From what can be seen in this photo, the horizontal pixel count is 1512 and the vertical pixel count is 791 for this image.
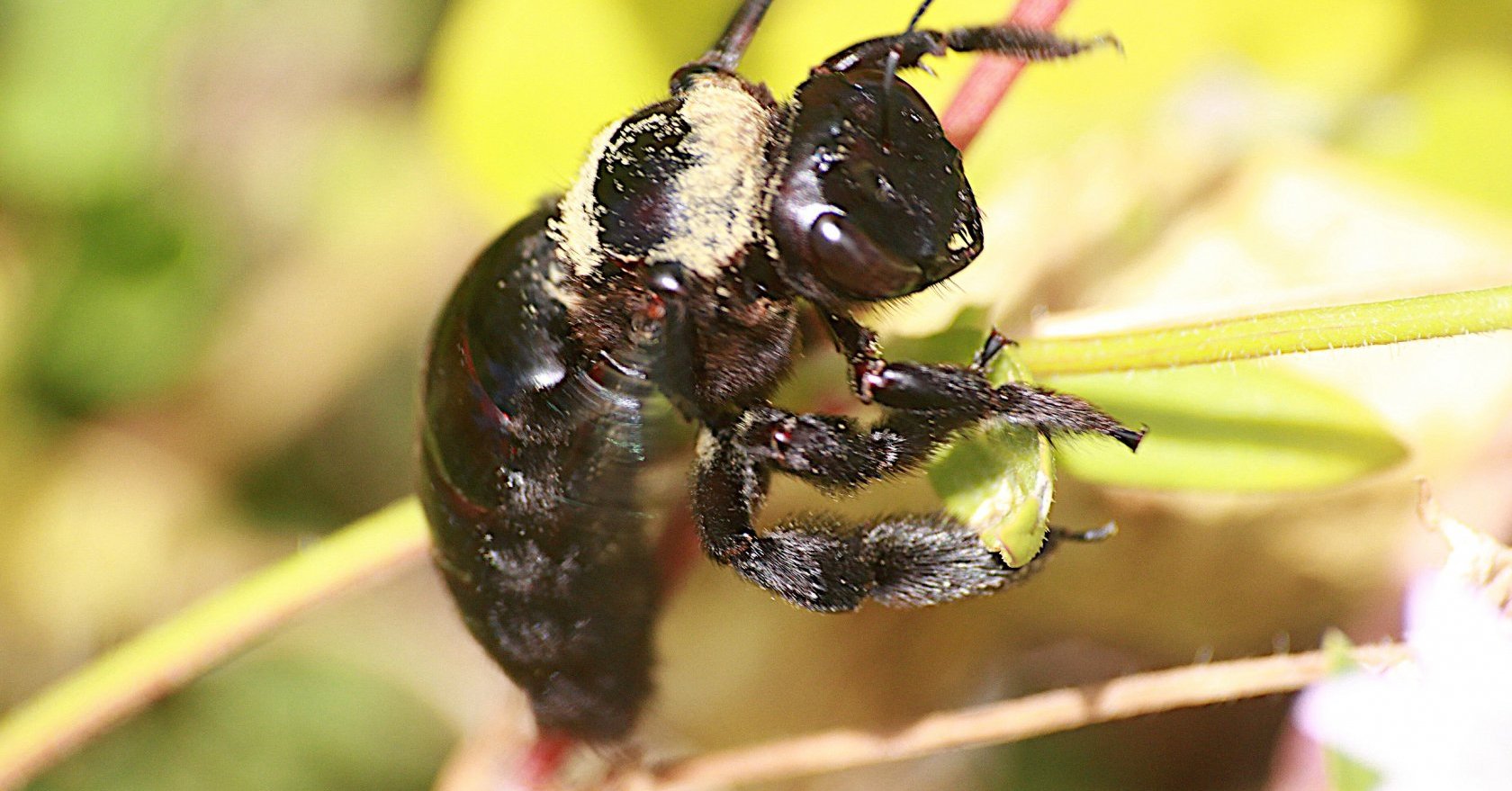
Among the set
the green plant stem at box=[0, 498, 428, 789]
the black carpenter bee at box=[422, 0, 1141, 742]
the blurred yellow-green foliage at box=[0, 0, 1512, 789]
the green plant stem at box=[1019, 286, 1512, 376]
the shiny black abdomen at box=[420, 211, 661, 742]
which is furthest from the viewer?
the blurred yellow-green foliage at box=[0, 0, 1512, 789]

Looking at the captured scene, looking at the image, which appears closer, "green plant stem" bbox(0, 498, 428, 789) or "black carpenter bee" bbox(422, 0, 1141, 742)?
"black carpenter bee" bbox(422, 0, 1141, 742)

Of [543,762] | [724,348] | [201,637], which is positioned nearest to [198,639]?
[201,637]

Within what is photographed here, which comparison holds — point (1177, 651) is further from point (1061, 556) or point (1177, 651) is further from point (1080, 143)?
point (1080, 143)

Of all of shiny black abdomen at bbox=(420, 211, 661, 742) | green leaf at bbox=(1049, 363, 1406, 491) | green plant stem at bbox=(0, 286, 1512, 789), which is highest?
green leaf at bbox=(1049, 363, 1406, 491)

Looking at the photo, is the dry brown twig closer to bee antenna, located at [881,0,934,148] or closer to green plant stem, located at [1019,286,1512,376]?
green plant stem, located at [1019,286,1512,376]

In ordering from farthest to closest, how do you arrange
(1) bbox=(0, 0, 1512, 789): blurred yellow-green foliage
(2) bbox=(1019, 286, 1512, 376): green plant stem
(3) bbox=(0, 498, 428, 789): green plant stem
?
(1) bbox=(0, 0, 1512, 789): blurred yellow-green foliage, (3) bbox=(0, 498, 428, 789): green plant stem, (2) bbox=(1019, 286, 1512, 376): green plant stem

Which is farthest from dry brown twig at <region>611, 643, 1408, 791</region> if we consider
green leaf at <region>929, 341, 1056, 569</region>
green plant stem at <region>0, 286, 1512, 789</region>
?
green plant stem at <region>0, 286, 1512, 789</region>
